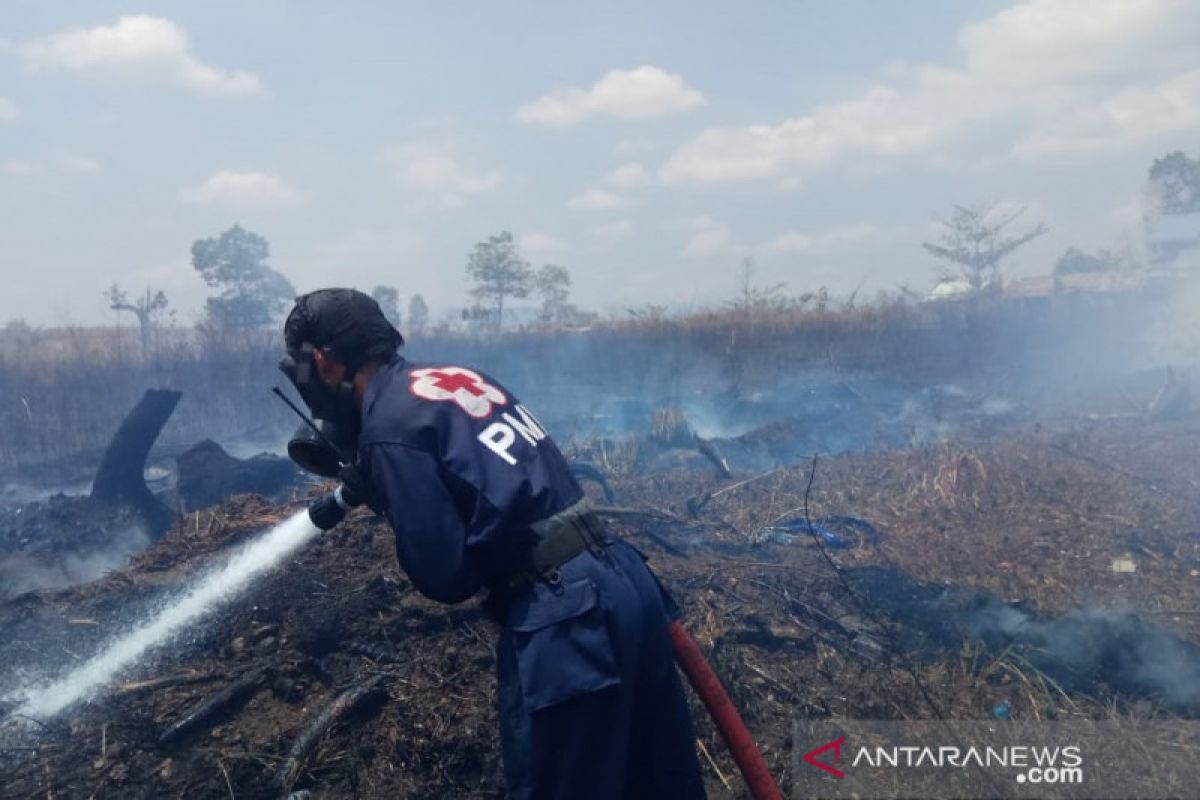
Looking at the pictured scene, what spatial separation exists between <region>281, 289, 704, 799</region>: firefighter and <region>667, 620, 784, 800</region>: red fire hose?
2.7 inches

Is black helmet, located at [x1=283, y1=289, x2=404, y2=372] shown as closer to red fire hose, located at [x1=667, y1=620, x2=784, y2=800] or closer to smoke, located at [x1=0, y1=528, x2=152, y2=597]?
red fire hose, located at [x1=667, y1=620, x2=784, y2=800]

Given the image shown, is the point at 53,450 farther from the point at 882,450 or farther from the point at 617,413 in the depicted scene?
the point at 882,450

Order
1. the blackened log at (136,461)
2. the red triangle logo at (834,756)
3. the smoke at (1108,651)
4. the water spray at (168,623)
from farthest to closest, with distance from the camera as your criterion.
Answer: the blackened log at (136,461) < the smoke at (1108,651) < the water spray at (168,623) < the red triangle logo at (834,756)

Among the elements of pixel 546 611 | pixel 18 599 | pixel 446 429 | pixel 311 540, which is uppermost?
pixel 446 429

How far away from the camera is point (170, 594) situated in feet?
16.5

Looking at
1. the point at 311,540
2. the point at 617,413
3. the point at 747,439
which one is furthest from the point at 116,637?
the point at 617,413

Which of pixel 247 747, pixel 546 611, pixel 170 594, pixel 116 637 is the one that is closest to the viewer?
pixel 546 611

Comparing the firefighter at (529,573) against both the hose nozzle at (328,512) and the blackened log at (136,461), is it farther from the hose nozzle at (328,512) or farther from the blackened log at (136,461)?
the blackened log at (136,461)

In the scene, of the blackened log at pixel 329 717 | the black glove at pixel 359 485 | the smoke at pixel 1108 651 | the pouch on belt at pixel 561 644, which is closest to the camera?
the pouch on belt at pixel 561 644

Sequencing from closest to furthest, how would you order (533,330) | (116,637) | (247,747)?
(247,747), (116,637), (533,330)

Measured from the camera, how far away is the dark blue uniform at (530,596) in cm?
202

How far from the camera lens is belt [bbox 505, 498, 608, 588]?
2.11m

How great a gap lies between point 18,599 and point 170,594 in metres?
1.20

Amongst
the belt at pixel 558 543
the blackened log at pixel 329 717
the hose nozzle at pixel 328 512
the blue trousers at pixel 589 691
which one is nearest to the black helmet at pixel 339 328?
the hose nozzle at pixel 328 512
